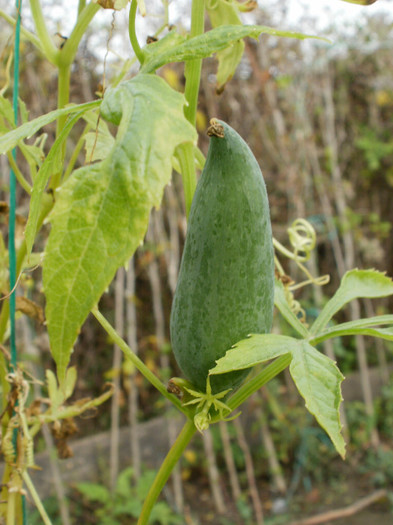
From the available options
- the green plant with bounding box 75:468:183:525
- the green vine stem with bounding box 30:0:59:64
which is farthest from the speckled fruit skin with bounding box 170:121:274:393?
the green plant with bounding box 75:468:183:525

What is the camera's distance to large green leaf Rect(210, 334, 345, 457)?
371 millimetres

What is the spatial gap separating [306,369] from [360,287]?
0.22 meters

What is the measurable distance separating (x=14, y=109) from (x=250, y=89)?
273 centimetres

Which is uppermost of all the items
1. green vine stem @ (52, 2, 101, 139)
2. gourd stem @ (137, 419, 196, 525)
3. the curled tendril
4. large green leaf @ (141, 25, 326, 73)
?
green vine stem @ (52, 2, 101, 139)

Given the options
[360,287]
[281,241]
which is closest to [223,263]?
[360,287]

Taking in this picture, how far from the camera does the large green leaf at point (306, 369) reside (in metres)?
0.37

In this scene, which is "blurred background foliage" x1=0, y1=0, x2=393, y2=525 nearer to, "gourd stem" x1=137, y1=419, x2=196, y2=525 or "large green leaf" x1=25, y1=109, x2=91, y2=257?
"gourd stem" x1=137, y1=419, x2=196, y2=525

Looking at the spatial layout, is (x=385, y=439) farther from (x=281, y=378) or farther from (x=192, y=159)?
(x=192, y=159)

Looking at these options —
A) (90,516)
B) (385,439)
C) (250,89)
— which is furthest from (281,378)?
(250,89)

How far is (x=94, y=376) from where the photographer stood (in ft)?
9.20

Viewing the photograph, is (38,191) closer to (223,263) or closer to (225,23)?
(223,263)

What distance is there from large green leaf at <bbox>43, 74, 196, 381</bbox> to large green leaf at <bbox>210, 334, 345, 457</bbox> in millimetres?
156

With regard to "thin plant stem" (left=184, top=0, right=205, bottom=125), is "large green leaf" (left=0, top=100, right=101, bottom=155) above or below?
below

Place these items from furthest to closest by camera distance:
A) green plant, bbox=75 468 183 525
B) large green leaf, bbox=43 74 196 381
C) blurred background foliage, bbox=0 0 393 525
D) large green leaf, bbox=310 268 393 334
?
blurred background foliage, bbox=0 0 393 525
green plant, bbox=75 468 183 525
large green leaf, bbox=310 268 393 334
large green leaf, bbox=43 74 196 381
